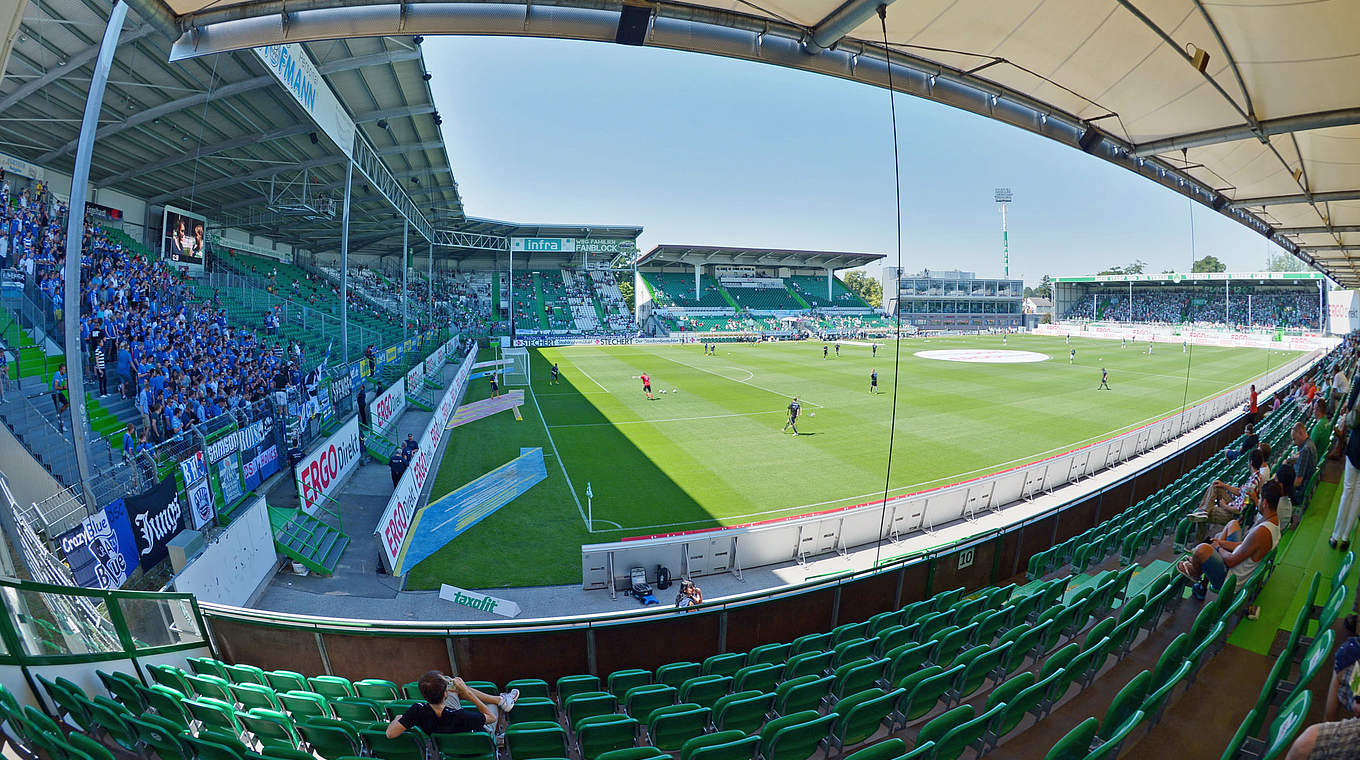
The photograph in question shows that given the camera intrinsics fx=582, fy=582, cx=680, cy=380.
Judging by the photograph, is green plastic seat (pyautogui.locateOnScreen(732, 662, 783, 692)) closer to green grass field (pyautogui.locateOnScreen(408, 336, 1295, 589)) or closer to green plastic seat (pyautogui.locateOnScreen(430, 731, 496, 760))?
green plastic seat (pyautogui.locateOnScreen(430, 731, 496, 760))

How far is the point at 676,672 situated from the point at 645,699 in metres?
0.85

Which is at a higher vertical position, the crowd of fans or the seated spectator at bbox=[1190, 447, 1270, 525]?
the crowd of fans

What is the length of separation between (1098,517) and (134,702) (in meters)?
13.0

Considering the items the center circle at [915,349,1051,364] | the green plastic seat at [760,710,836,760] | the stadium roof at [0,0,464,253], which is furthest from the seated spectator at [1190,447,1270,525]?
the center circle at [915,349,1051,364]

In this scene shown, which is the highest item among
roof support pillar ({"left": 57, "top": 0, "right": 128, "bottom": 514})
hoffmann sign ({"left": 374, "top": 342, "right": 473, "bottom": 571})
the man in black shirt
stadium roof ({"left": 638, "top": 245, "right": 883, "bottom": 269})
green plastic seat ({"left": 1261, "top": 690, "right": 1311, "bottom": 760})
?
stadium roof ({"left": 638, "top": 245, "right": 883, "bottom": 269})

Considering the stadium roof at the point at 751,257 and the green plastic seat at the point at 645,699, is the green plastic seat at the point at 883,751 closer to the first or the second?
the green plastic seat at the point at 645,699

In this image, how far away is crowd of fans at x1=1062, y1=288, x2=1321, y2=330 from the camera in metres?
72.6

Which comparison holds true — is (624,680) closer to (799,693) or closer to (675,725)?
(675,725)

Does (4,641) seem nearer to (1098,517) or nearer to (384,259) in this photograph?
(1098,517)

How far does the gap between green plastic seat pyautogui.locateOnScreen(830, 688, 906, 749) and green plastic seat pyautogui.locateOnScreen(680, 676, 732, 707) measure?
998mm

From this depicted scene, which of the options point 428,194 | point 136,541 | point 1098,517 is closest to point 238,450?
point 136,541

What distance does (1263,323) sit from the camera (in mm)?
74938

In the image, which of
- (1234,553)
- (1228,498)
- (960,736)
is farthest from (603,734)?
(1228,498)

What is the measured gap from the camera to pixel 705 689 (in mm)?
5168
